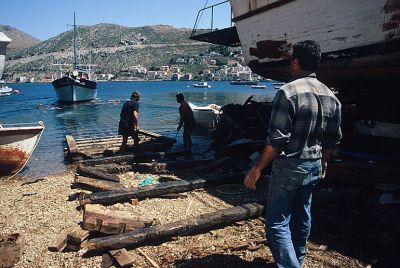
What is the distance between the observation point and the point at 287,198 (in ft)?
10.7

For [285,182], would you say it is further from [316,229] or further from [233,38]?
[233,38]

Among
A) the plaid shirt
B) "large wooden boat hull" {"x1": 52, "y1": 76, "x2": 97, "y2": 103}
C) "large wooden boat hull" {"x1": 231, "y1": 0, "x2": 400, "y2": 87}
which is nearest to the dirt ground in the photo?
the plaid shirt

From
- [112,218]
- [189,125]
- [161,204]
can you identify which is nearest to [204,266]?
[112,218]

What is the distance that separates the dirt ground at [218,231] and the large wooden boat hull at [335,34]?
118 inches

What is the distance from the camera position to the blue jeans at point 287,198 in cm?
319

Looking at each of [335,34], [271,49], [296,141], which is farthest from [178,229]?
[271,49]

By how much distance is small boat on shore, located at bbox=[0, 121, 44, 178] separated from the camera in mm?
8781

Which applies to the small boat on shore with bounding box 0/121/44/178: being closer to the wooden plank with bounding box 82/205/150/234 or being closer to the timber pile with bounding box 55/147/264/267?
the timber pile with bounding box 55/147/264/267

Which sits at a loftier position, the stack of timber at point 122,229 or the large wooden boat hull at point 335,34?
the large wooden boat hull at point 335,34

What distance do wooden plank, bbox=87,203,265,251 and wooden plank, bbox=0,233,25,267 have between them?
35.9 inches

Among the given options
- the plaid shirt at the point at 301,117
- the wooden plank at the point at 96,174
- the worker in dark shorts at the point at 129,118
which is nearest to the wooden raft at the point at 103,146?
the worker in dark shorts at the point at 129,118

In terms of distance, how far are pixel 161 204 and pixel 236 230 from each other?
1803 mm

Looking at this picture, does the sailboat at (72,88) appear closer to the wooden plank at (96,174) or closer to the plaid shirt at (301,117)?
the wooden plank at (96,174)

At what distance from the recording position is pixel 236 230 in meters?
5.17
